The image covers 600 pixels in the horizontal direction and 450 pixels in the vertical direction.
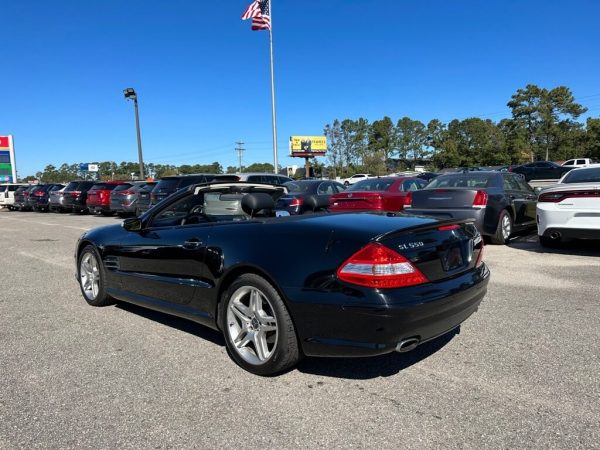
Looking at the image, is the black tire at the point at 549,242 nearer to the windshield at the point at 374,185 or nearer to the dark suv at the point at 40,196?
the windshield at the point at 374,185

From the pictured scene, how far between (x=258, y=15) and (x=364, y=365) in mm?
29609

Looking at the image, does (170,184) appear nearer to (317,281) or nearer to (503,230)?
(503,230)

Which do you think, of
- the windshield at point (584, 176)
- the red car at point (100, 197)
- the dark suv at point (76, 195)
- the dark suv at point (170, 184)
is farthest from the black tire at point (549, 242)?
the dark suv at point (76, 195)

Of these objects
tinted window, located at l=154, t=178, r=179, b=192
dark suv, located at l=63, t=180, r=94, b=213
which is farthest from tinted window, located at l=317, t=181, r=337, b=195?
dark suv, located at l=63, t=180, r=94, b=213

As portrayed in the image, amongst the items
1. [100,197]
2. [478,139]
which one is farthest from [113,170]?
[100,197]

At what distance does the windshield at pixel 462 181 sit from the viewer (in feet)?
30.9

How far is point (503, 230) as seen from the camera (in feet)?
30.1

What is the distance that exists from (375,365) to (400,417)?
30.8 inches

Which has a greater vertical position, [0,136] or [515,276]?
[0,136]

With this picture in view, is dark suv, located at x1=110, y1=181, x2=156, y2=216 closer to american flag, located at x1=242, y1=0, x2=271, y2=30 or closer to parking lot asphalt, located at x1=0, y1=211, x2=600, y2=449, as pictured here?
parking lot asphalt, located at x1=0, y1=211, x2=600, y2=449

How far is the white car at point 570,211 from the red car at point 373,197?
11.5 feet

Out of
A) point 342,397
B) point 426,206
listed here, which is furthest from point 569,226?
point 342,397

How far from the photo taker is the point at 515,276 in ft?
21.2

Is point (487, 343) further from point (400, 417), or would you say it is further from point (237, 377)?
point (237, 377)
